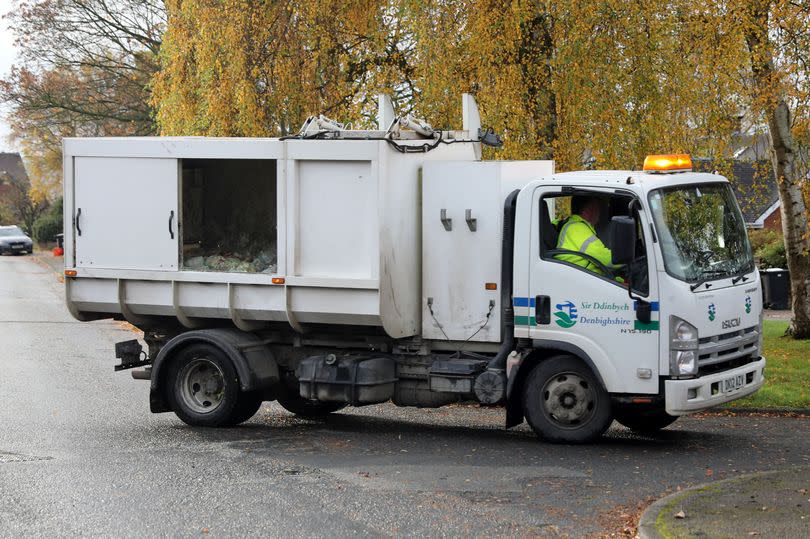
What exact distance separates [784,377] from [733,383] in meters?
4.87

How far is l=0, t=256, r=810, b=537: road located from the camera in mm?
7246

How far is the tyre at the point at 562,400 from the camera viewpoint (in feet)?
31.7

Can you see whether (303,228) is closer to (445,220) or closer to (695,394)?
(445,220)

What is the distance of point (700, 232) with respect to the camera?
9.66m

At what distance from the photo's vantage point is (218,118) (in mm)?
18062

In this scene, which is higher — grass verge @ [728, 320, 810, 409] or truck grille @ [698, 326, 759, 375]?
truck grille @ [698, 326, 759, 375]

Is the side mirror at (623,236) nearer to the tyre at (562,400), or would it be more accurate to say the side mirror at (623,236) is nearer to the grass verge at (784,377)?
the tyre at (562,400)

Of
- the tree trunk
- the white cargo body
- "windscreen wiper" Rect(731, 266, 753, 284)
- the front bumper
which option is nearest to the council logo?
the white cargo body

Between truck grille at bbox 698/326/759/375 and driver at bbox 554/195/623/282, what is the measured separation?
2.82 ft

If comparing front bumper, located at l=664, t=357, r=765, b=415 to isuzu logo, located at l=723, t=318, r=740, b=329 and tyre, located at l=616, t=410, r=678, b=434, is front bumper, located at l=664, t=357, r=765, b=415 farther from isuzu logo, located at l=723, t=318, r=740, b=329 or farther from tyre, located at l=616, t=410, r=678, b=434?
tyre, located at l=616, t=410, r=678, b=434

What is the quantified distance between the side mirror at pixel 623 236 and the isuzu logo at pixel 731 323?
982mm

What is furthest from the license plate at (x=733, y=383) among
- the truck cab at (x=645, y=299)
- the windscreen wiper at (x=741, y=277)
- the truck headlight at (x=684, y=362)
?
the windscreen wiper at (x=741, y=277)

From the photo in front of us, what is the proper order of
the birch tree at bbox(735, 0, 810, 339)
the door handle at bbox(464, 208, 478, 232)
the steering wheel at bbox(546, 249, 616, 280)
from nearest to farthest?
the steering wheel at bbox(546, 249, 616, 280), the door handle at bbox(464, 208, 478, 232), the birch tree at bbox(735, 0, 810, 339)

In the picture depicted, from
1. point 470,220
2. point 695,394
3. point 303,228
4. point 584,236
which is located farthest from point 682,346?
point 303,228
